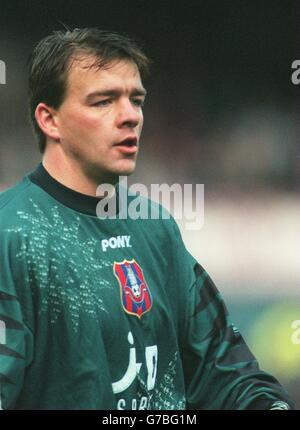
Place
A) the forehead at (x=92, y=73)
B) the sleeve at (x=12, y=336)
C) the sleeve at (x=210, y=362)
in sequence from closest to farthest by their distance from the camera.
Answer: the sleeve at (x=12, y=336)
the forehead at (x=92, y=73)
the sleeve at (x=210, y=362)

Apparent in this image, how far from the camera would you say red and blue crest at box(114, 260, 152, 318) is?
1.62m

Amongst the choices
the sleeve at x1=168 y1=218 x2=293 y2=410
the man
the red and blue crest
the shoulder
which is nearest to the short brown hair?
the man

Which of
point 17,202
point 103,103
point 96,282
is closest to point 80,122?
point 103,103

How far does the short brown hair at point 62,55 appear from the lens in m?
1.62

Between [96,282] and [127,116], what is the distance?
0.37 metres

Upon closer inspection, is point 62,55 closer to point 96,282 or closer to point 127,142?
point 127,142

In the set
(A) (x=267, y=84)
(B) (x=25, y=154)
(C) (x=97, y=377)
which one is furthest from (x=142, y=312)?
(A) (x=267, y=84)

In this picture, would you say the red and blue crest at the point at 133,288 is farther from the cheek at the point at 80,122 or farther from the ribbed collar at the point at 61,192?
the cheek at the point at 80,122

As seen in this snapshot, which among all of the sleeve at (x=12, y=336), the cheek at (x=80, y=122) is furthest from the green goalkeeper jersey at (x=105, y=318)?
the cheek at (x=80, y=122)

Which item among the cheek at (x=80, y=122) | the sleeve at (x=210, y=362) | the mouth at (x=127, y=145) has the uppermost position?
the cheek at (x=80, y=122)

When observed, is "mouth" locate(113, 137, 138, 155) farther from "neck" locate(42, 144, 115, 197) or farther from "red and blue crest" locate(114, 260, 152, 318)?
"red and blue crest" locate(114, 260, 152, 318)

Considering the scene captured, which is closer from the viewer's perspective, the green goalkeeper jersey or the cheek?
the green goalkeeper jersey

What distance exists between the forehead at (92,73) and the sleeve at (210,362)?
1.37ft

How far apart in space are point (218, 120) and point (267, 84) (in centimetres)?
31
